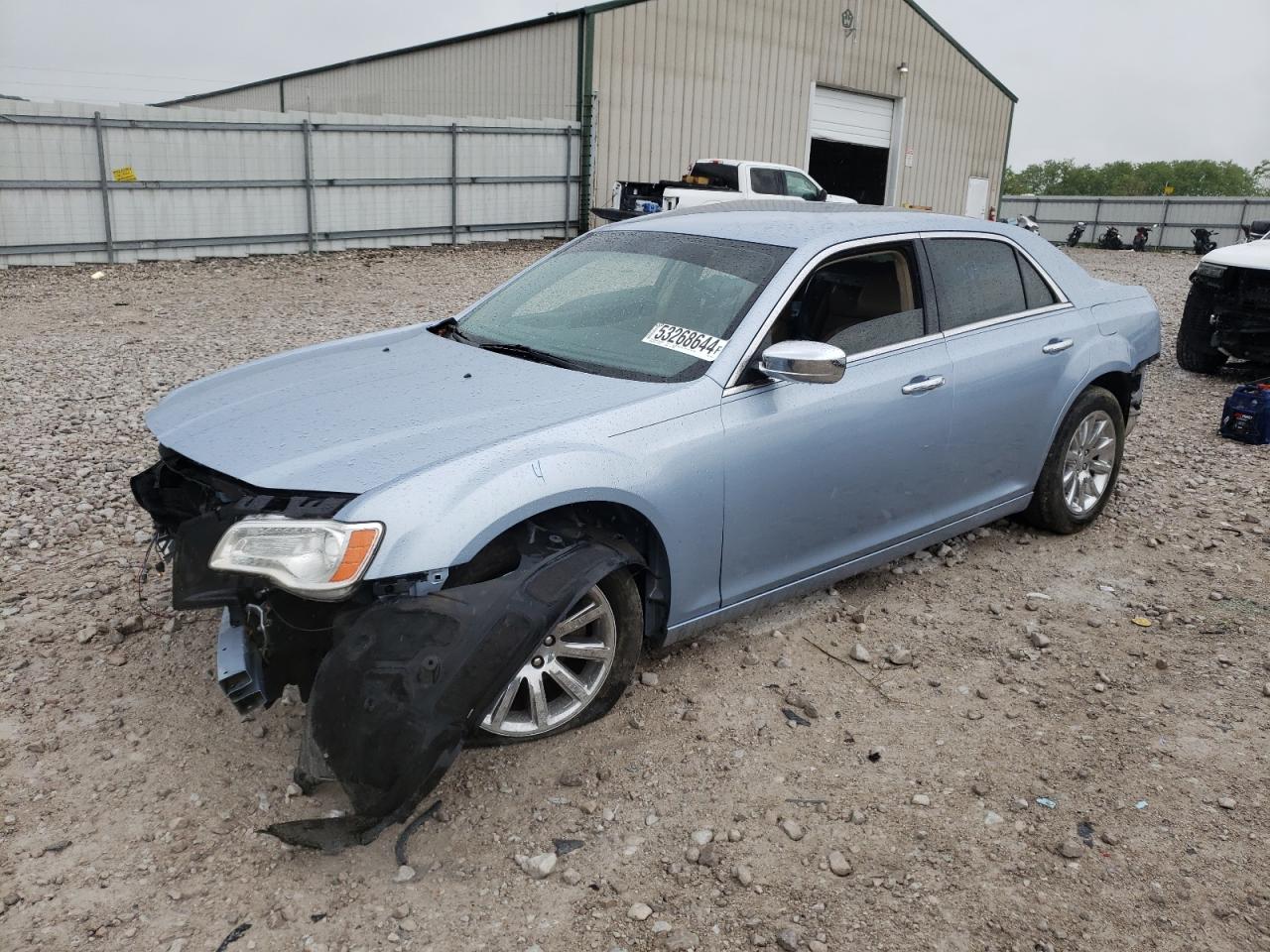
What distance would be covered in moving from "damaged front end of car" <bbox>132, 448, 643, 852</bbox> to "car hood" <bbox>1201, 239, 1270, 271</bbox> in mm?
8125

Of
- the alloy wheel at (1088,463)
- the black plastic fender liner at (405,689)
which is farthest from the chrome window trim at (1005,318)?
the black plastic fender liner at (405,689)

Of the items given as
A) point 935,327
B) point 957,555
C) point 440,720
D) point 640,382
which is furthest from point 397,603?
point 957,555

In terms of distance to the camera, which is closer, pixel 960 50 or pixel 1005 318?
pixel 1005 318

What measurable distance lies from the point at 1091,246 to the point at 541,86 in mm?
21003

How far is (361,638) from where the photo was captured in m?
2.68

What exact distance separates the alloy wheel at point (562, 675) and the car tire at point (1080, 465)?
2.69 m

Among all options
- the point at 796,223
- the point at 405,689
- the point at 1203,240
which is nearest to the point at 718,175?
the point at 796,223

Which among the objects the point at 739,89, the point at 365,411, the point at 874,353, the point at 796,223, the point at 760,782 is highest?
the point at 739,89

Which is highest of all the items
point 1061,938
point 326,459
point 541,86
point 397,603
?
point 541,86

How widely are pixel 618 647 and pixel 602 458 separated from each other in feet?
2.08

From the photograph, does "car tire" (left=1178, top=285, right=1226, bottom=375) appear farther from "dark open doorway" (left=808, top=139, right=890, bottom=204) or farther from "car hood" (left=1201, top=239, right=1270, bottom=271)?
"dark open doorway" (left=808, top=139, right=890, bottom=204)

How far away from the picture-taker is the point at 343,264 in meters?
15.8

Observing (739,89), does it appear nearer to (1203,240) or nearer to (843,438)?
(1203,240)

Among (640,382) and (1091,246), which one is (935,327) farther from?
(1091,246)
